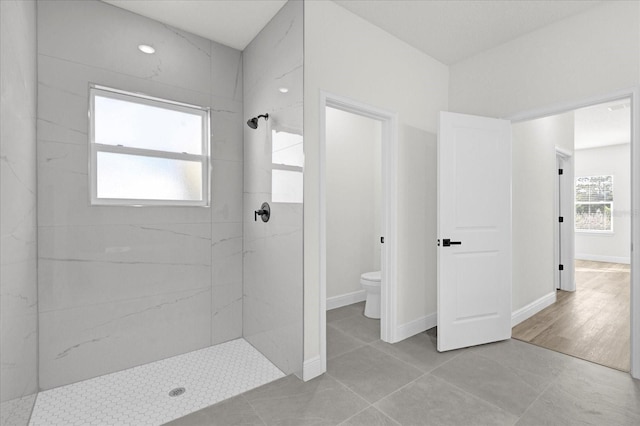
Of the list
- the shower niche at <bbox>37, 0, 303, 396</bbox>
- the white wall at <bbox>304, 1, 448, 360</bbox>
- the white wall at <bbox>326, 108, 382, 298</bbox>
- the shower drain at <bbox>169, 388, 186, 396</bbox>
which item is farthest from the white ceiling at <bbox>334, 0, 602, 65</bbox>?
the shower drain at <bbox>169, 388, 186, 396</bbox>

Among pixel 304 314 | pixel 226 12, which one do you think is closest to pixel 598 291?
pixel 304 314

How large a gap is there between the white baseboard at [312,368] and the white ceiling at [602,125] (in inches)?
184

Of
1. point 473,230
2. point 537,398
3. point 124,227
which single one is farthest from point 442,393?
point 124,227

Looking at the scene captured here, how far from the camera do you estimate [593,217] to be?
7.43 meters

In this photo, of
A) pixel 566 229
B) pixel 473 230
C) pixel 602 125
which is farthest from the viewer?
pixel 602 125

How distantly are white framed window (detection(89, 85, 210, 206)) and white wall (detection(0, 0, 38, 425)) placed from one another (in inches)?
14.7

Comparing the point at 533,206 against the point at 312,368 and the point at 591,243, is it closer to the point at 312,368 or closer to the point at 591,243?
the point at 312,368

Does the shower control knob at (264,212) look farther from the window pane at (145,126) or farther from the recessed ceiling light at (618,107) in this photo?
the recessed ceiling light at (618,107)

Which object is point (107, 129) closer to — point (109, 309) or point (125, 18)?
point (125, 18)

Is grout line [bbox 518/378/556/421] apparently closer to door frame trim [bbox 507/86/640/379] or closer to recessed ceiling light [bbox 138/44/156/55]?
→ door frame trim [bbox 507/86/640/379]

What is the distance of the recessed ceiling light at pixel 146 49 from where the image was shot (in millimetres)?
2424

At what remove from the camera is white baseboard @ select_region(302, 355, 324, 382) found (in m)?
2.18

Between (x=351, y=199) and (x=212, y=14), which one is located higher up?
(x=212, y=14)

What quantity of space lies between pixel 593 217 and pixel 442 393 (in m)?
8.04
